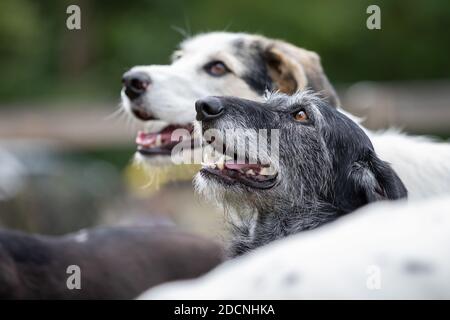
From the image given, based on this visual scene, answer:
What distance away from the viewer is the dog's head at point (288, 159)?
14.9 ft

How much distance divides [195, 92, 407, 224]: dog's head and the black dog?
1317mm

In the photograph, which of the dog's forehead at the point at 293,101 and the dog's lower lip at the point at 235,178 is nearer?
the dog's lower lip at the point at 235,178

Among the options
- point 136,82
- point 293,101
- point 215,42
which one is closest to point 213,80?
point 215,42

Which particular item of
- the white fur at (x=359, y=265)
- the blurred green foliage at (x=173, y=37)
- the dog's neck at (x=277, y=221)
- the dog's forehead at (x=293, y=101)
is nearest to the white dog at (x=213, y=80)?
the dog's forehead at (x=293, y=101)

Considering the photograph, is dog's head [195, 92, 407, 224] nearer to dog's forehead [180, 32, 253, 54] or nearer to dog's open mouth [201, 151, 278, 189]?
dog's open mouth [201, 151, 278, 189]

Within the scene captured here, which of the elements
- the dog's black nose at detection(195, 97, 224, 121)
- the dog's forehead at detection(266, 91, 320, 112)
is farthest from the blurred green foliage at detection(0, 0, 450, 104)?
the dog's black nose at detection(195, 97, 224, 121)

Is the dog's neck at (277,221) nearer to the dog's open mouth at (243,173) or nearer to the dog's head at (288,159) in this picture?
the dog's head at (288,159)

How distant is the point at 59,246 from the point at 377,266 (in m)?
3.59

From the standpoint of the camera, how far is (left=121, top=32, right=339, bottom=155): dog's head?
6168 millimetres

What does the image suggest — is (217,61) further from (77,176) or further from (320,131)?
(77,176)

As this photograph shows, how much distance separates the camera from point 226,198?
4.62 m

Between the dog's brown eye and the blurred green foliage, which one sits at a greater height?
the blurred green foliage

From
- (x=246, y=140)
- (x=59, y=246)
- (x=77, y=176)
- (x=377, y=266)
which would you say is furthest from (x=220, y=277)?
(x=77, y=176)

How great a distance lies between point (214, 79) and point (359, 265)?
13.2 ft
